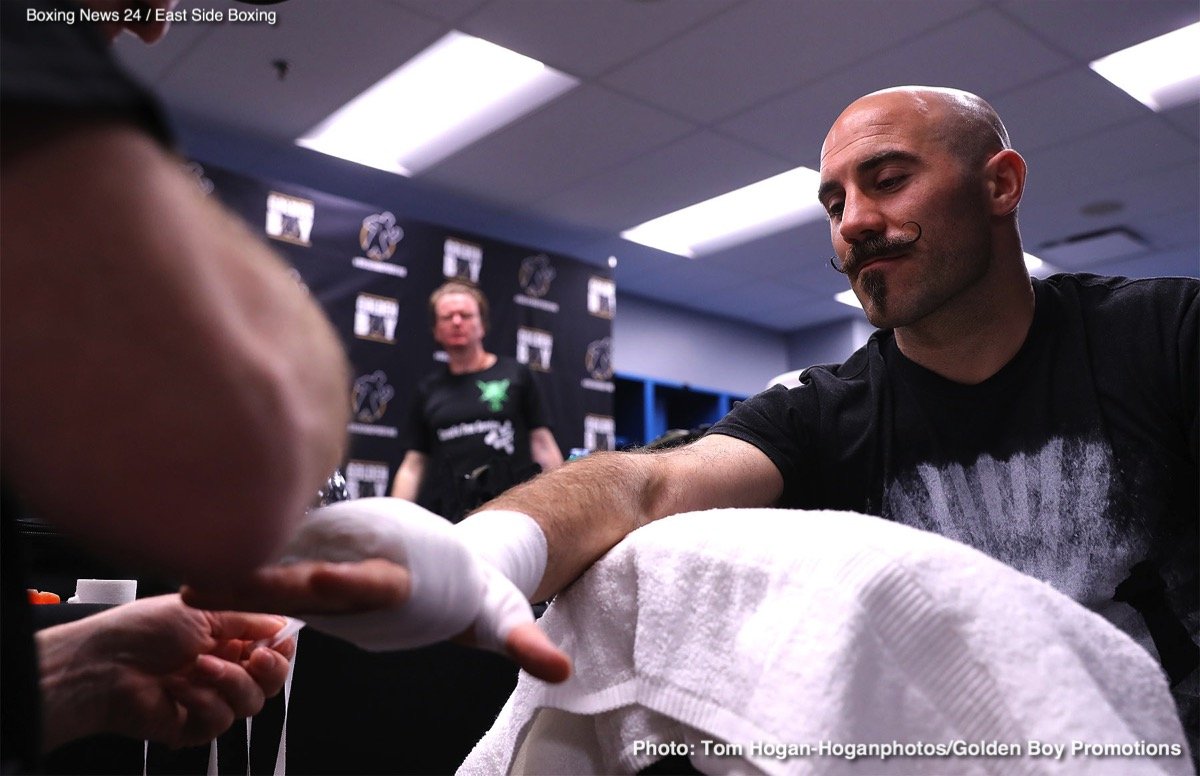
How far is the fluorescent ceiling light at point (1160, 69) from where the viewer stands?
337cm

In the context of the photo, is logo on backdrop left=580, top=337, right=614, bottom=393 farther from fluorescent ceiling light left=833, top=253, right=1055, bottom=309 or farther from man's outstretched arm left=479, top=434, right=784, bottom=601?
man's outstretched arm left=479, top=434, right=784, bottom=601

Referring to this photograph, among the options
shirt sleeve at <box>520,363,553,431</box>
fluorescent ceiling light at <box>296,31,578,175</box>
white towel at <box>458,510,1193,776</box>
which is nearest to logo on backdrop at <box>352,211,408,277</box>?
fluorescent ceiling light at <box>296,31,578,175</box>

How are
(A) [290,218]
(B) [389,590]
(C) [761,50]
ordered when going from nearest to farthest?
(B) [389,590]
(C) [761,50]
(A) [290,218]

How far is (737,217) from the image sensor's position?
4.92 meters

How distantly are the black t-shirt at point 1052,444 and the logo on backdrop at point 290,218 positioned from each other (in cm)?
321

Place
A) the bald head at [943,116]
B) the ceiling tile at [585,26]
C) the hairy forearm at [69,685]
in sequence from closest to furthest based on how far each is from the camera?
1. the hairy forearm at [69,685]
2. the bald head at [943,116]
3. the ceiling tile at [585,26]

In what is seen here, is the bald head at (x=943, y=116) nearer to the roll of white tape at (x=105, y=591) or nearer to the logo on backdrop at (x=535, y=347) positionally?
the roll of white tape at (x=105, y=591)

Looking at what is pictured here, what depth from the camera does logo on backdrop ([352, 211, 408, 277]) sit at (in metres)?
4.18

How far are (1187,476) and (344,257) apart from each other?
364cm

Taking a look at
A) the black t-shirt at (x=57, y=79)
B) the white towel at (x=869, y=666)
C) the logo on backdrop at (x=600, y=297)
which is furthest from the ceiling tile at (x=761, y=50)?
the black t-shirt at (x=57, y=79)

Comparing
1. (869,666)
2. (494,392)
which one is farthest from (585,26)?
(869,666)

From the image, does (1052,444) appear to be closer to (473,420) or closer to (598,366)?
(473,420)

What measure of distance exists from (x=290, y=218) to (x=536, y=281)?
4.14 ft

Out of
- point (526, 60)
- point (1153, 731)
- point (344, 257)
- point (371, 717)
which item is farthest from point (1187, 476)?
point (344, 257)
